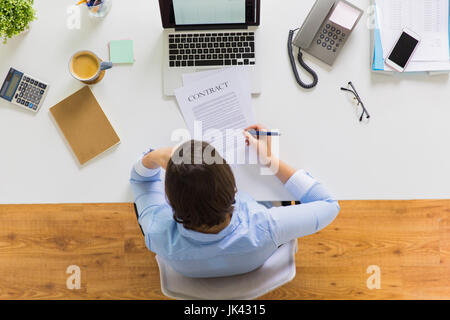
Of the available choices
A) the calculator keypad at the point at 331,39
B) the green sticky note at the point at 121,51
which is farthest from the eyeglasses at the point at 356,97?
the green sticky note at the point at 121,51

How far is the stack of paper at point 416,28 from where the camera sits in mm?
1055

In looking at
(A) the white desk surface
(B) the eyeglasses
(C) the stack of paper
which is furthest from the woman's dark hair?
(C) the stack of paper

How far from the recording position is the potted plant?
3.19 ft

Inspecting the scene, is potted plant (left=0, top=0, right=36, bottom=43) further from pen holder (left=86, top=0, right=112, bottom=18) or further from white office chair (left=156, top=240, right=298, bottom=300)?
white office chair (left=156, top=240, right=298, bottom=300)

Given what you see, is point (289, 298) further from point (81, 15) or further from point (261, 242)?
point (81, 15)

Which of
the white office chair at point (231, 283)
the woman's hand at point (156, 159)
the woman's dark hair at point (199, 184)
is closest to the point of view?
the woman's dark hair at point (199, 184)

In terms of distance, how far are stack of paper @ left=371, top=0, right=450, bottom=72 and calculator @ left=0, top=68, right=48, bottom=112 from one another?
3.36 feet

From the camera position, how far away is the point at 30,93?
107 cm

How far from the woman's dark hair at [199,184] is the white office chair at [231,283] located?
0.74 ft

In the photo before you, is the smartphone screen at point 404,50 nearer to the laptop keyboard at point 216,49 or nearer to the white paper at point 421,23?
the white paper at point 421,23

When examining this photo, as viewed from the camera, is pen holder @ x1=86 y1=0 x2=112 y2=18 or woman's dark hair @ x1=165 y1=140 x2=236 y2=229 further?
pen holder @ x1=86 y1=0 x2=112 y2=18

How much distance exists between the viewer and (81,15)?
109 cm

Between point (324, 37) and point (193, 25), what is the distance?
0.40 metres

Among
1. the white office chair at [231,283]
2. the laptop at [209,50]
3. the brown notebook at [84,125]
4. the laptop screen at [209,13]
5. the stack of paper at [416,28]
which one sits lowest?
the white office chair at [231,283]
